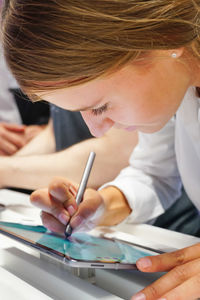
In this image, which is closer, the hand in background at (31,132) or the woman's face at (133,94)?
the woman's face at (133,94)

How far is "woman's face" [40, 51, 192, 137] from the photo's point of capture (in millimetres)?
530

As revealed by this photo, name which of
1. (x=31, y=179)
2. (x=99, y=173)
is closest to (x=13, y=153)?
(x=31, y=179)

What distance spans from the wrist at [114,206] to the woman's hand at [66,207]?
14mm

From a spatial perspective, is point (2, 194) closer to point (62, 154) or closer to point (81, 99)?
point (62, 154)

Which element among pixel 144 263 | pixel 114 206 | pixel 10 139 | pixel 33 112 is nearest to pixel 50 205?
pixel 114 206

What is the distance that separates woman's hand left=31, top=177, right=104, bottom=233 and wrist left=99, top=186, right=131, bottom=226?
1cm

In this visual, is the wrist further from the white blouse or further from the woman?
the woman

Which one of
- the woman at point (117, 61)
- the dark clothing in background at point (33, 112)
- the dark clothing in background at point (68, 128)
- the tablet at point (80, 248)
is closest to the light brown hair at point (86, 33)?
the woman at point (117, 61)

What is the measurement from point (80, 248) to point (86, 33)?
271 mm

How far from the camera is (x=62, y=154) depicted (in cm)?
121

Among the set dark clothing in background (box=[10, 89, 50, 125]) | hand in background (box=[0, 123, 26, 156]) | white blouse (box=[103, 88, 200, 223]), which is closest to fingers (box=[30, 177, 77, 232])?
white blouse (box=[103, 88, 200, 223])

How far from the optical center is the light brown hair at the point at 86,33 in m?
0.47

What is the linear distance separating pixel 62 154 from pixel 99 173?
120 millimetres

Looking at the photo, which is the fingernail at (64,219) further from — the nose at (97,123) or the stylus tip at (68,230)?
the nose at (97,123)
